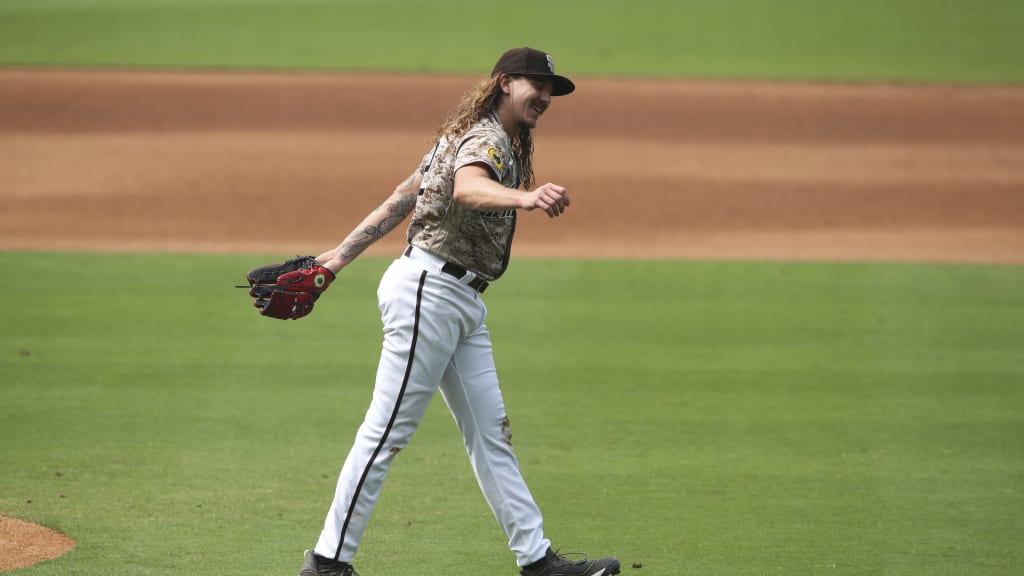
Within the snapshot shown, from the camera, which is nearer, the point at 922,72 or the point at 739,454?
A: the point at 739,454

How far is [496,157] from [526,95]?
32 centimetres

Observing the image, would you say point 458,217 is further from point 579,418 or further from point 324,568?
point 579,418

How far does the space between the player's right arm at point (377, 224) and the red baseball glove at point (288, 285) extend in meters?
0.06

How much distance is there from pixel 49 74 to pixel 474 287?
774 inches

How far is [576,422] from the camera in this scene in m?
7.49

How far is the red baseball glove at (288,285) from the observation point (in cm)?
495

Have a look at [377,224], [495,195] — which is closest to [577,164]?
[377,224]

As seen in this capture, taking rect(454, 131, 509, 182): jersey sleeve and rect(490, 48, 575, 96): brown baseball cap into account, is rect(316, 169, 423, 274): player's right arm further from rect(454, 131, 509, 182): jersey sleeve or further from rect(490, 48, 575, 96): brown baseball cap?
rect(490, 48, 575, 96): brown baseball cap

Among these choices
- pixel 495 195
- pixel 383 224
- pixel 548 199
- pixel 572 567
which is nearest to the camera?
pixel 548 199

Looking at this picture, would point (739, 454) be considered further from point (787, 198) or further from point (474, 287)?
point (787, 198)

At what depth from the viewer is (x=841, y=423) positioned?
7531mm

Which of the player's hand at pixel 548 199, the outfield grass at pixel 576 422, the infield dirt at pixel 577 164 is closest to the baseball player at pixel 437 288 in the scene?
the player's hand at pixel 548 199

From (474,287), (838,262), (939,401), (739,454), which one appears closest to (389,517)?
(474,287)

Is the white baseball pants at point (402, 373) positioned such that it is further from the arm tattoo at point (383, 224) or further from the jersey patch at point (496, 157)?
the jersey patch at point (496, 157)
